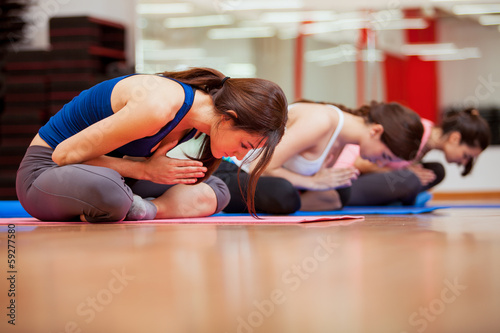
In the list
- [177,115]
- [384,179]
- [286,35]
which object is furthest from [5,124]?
[177,115]

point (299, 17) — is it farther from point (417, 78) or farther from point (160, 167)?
point (160, 167)

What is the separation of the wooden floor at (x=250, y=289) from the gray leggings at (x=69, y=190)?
418 mm

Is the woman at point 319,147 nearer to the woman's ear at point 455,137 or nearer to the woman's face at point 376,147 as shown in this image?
the woman's face at point 376,147

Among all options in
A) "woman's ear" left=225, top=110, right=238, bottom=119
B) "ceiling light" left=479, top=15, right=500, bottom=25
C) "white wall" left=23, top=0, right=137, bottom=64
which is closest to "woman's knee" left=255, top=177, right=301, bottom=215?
"woman's ear" left=225, top=110, right=238, bottom=119

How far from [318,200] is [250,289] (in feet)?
5.53

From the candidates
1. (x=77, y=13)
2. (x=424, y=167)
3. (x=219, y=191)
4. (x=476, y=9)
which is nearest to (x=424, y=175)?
(x=424, y=167)

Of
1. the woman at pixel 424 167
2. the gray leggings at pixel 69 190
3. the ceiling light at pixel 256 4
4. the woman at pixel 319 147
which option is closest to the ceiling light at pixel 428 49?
the ceiling light at pixel 256 4

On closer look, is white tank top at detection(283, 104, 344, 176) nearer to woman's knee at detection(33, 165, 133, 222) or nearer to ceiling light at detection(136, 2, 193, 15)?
woman's knee at detection(33, 165, 133, 222)

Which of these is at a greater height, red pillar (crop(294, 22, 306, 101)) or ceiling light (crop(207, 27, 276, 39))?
ceiling light (crop(207, 27, 276, 39))

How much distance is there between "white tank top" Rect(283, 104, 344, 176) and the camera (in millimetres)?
2201

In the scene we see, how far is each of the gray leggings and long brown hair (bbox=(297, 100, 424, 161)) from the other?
1125mm

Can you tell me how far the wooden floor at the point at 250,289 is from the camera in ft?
2.34

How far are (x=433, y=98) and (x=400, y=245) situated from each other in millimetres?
4847

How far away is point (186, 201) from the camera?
177 cm
